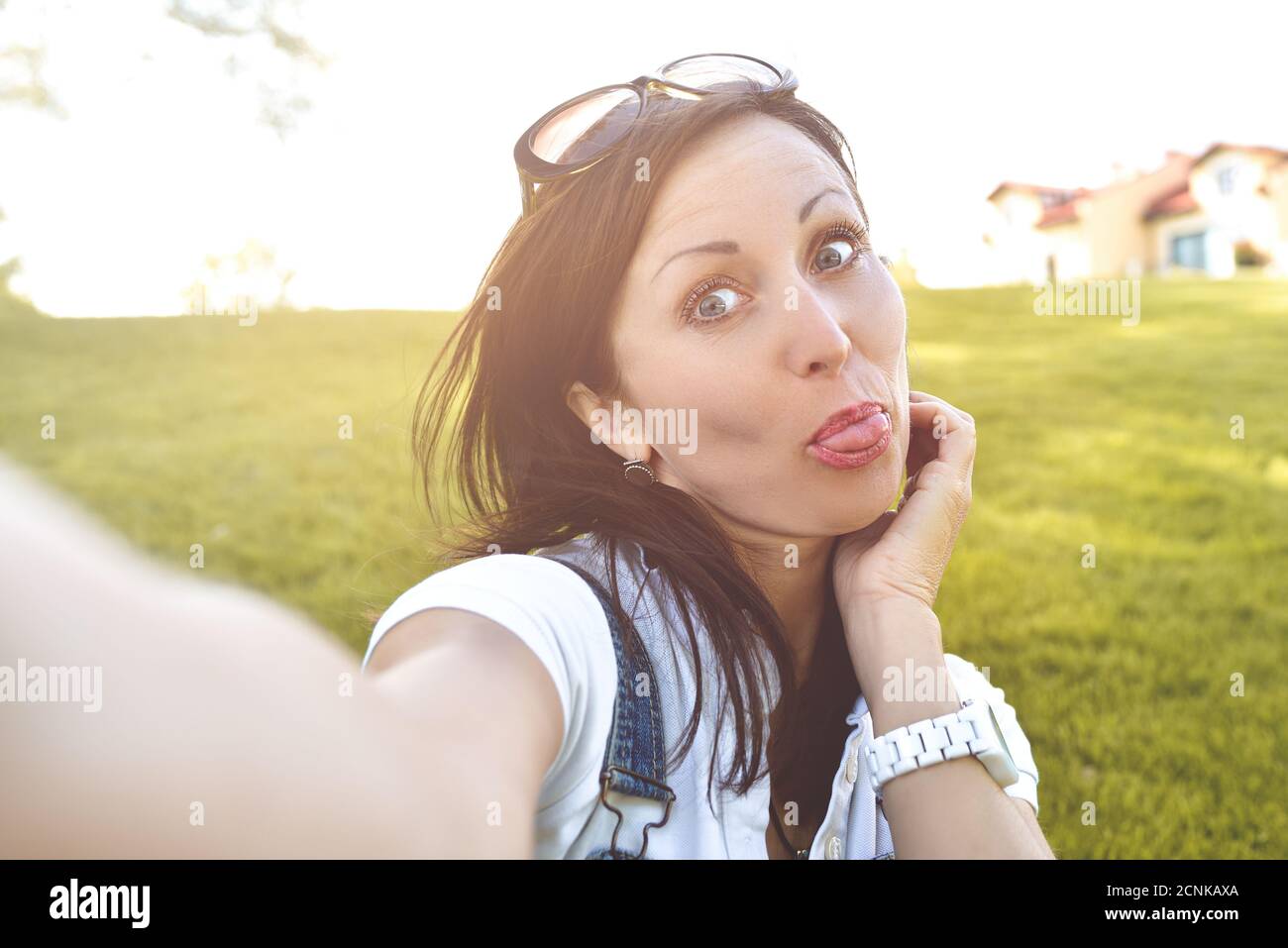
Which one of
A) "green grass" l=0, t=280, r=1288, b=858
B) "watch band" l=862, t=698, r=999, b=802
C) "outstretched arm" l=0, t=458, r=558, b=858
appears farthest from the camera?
"green grass" l=0, t=280, r=1288, b=858

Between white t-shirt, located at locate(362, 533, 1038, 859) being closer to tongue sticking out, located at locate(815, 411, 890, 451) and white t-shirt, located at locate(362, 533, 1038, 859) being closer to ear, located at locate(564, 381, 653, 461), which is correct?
ear, located at locate(564, 381, 653, 461)

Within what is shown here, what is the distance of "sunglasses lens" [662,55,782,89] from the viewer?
2213mm

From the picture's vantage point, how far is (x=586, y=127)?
212 cm

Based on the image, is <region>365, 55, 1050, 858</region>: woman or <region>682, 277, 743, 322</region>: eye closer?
<region>365, 55, 1050, 858</region>: woman

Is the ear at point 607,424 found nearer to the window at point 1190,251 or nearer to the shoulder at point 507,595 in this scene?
the shoulder at point 507,595

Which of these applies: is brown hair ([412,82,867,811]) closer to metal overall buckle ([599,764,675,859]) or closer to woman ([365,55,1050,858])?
woman ([365,55,1050,858])

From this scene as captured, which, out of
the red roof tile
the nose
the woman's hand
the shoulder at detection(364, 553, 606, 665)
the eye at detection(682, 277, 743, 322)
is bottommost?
the shoulder at detection(364, 553, 606, 665)

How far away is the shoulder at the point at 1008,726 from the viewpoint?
199 centimetres

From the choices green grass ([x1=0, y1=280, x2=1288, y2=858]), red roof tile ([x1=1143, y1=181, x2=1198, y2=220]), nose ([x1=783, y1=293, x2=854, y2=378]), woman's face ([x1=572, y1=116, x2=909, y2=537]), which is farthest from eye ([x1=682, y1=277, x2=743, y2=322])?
red roof tile ([x1=1143, y1=181, x2=1198, y2=220])

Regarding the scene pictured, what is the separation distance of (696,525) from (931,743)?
623mm

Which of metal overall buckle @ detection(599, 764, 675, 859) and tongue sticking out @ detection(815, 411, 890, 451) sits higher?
tongue sticking out @ detection(815, 411, 890, 451)

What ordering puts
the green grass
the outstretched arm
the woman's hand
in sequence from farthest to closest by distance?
the green grass
the woman's hand
the outstretched arm

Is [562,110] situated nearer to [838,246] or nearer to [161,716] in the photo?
[838,246]

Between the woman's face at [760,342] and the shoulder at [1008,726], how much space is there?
50cm
